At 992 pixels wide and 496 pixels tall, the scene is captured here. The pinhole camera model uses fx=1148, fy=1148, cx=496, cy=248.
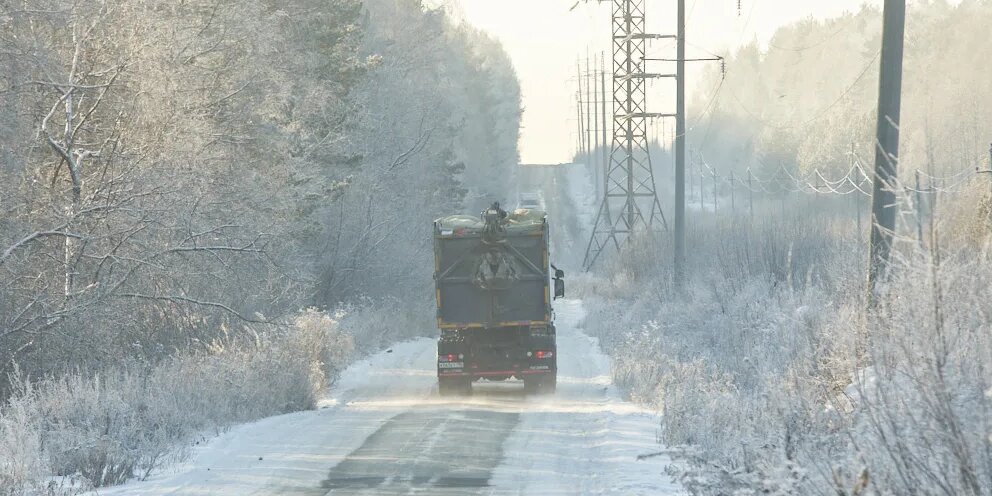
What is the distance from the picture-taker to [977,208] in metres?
20.2

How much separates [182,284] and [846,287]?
10.7 metres

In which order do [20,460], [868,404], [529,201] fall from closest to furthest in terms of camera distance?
[868,404] → [20,460] → [529,201]

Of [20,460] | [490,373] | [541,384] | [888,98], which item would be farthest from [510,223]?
[20,460]

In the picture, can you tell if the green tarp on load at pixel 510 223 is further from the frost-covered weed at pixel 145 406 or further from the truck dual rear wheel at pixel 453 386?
the frost-covered weed at pixel 145 406

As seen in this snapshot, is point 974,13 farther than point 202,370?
Yes

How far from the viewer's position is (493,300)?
21234 mm

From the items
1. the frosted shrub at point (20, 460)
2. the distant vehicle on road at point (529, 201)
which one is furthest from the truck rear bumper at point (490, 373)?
the distant vehicle on road at point (529, 201)

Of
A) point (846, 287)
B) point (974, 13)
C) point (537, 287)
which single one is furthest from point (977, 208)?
point (974, 13)

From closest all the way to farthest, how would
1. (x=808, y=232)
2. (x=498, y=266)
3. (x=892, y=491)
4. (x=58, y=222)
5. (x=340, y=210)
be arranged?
(x=892, y=491)
(x=58, y=222)
(x=498, y=266)
(x=808, y=232)
(x=340, y=210)

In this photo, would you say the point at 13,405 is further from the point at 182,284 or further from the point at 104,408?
the point at 182,284

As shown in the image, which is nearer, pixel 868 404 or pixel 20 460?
pixel 868 404

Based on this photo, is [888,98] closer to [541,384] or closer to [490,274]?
[490,274]

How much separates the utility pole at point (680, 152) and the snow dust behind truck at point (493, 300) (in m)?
11.2

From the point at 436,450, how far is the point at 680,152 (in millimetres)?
20179
